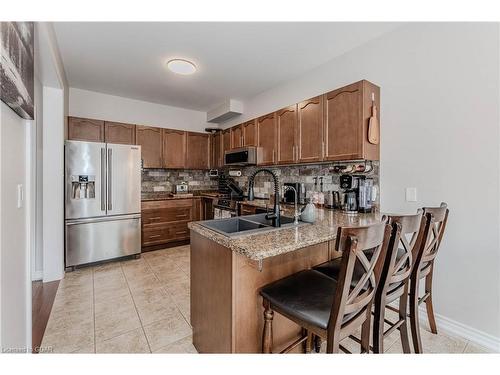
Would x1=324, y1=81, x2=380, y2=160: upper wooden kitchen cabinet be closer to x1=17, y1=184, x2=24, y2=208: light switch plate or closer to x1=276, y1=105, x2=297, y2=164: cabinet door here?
x1=276, y1=105, x2=297, y2=164: cabinet door

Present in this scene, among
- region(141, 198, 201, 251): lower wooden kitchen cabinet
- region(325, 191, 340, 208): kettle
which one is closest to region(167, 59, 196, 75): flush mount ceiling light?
region(141, 198, 201, 251): lower wooden kitchen cabinet

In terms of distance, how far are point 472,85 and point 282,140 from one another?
189cm

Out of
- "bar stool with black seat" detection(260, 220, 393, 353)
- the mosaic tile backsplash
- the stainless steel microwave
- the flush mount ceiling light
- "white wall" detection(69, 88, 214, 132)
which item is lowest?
"bar stool with black seat" detection(260, 220, 393, 353)

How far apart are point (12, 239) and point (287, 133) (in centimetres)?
275

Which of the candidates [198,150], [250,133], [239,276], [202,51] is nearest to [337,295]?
[239,276]

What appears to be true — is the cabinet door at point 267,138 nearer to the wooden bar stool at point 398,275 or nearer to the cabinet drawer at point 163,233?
the cabinet drawer at point 163,233

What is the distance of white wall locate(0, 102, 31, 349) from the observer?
1.05 meters

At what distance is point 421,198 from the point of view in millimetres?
2098

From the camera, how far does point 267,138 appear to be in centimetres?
350

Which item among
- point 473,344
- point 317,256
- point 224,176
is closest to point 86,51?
point 224,176

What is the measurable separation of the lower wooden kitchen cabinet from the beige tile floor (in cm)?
74

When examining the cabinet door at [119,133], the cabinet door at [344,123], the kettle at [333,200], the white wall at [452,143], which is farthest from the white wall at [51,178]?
the white wall at [452,143]

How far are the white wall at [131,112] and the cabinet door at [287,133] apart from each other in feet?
7.75

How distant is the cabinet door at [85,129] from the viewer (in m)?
3.56
